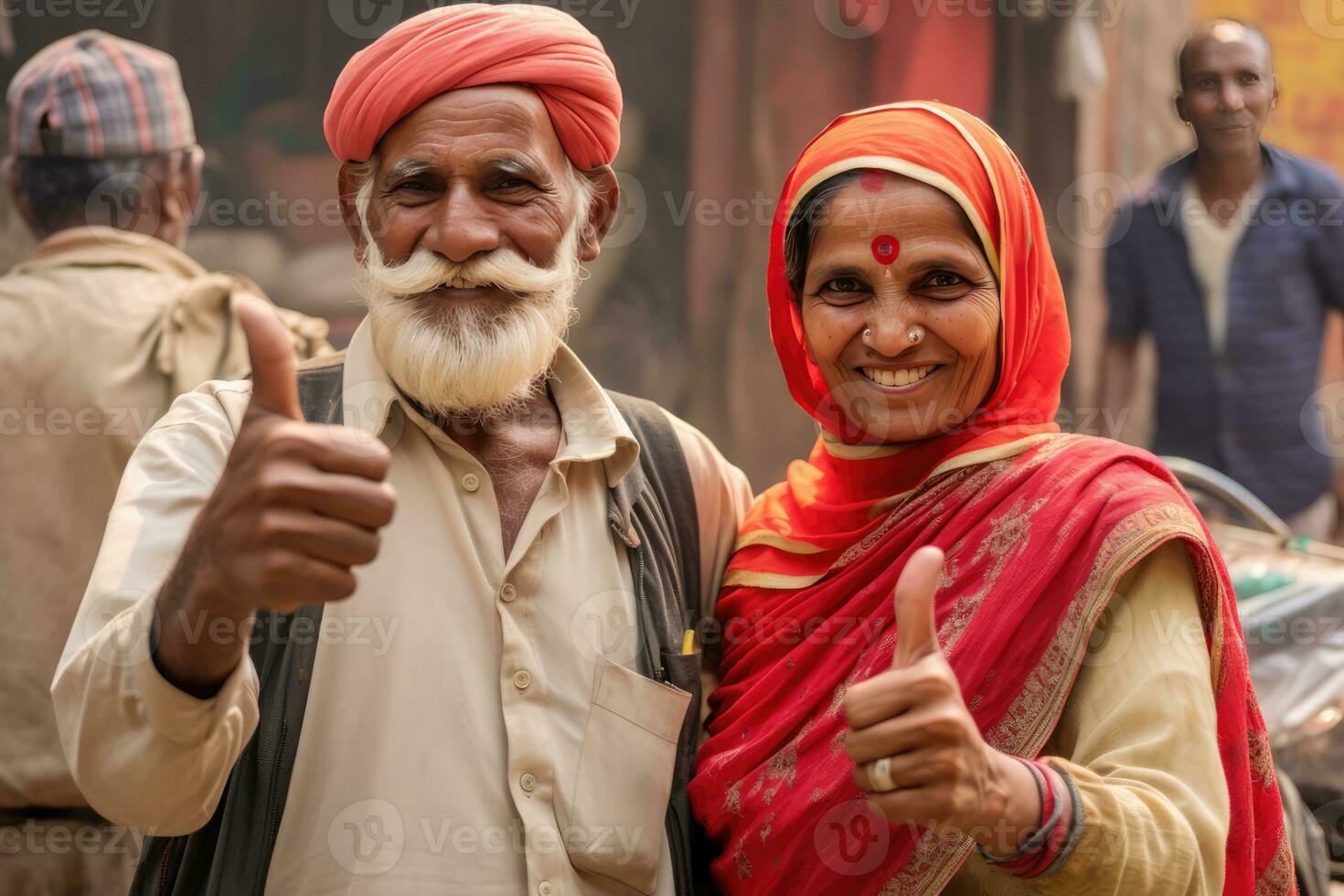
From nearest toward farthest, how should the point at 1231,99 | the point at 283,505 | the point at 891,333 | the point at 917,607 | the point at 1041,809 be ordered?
the point at 283,505, the point at 917,607, the point at 1041,809, the point at 891,333, the point at 1231,99

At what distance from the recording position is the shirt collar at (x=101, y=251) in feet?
13.1

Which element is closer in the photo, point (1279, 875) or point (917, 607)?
point (917, 607)

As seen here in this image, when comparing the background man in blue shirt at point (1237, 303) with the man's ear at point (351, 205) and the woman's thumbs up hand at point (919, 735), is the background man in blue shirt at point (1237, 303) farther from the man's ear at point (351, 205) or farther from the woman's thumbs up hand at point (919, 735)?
the woman's thumbs up hand at point (919, 735)

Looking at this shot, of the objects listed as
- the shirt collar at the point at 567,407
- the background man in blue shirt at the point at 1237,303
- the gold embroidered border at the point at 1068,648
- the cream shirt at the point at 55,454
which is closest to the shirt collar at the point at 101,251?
the cream shirt at the point at 55,454

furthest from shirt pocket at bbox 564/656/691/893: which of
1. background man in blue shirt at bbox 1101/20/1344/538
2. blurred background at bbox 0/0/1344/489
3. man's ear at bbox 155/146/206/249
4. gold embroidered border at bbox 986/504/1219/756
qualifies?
blurred background at bbox 0/0/1344/489

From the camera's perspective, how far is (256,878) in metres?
2.28

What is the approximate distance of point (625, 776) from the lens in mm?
2475

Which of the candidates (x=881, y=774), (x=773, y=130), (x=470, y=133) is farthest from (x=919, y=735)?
(x=773, y=130)

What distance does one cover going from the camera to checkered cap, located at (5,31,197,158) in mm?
4238

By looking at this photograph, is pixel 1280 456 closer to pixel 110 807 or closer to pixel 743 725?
pixel 743 725

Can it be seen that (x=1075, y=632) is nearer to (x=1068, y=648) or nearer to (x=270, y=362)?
(x=1068, y=648)

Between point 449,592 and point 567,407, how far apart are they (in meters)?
0.49

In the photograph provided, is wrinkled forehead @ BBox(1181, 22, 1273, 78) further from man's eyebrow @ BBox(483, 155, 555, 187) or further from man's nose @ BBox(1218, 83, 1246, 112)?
man's eyebrow @ BBox(483, 155, 555, 187)

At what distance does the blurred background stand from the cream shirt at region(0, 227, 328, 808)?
10.9ft
